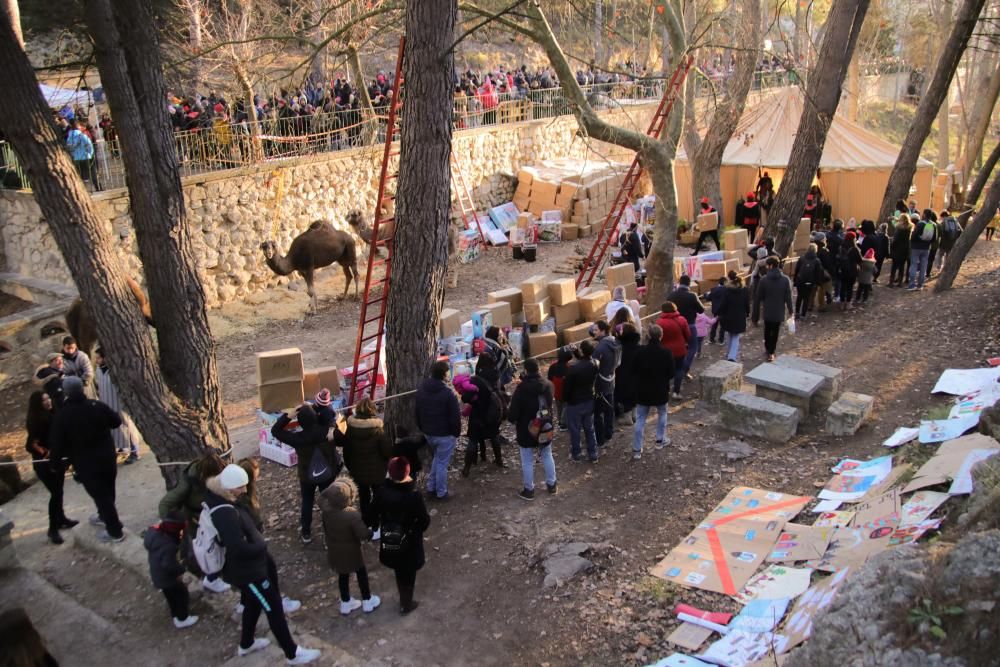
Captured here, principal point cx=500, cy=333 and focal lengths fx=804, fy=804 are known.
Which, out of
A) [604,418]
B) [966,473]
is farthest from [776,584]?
[604,418]

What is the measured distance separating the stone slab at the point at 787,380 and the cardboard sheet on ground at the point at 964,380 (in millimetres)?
1526

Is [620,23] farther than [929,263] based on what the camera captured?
Yes

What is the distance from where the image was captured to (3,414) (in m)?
10.9

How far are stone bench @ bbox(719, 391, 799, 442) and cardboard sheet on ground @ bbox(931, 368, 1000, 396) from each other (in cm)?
199

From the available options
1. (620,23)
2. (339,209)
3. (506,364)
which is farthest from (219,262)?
(620,23)

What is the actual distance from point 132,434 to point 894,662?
817 centimetres

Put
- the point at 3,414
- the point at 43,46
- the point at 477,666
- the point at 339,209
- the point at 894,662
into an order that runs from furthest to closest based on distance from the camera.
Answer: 1. the point at 43,46
2. the point at 339,209
3. the point at 3,414
4. the point at 477,666
5. the point at 894,662

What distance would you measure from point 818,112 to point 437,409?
960 cm

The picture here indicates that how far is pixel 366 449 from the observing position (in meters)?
6.97

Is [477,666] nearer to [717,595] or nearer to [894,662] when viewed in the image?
[717,595]

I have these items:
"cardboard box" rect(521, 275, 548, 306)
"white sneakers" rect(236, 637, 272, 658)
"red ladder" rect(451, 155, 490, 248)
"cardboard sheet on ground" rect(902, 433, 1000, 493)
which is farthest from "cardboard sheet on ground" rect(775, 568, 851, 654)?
"red ladder" rect(451, 155, 490, 248)

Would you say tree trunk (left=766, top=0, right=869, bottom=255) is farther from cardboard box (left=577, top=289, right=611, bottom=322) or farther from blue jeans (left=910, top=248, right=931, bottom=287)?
cardboard box (left=577, top=289, right=611, bottom=322)

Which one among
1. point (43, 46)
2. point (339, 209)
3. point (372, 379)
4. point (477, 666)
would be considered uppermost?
point (43, 46)

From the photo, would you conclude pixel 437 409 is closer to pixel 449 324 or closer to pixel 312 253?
pixel 449 324
